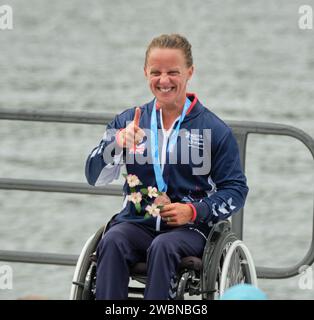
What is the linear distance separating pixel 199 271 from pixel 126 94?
14.7 metres

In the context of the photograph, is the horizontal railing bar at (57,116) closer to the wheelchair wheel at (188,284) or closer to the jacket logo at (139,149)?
the jacket logo at (139,149)

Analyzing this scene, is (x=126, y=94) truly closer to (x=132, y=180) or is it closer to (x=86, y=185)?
(x=86, y=185)

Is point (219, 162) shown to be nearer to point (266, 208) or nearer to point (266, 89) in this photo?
point (266, 208)

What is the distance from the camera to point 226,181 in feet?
17.5

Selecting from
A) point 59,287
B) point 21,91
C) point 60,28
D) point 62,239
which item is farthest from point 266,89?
point 59,287

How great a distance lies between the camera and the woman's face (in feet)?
17.2

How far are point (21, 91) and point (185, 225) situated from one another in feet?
47.4

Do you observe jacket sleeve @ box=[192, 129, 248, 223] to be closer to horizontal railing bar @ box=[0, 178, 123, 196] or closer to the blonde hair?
the blonde hair

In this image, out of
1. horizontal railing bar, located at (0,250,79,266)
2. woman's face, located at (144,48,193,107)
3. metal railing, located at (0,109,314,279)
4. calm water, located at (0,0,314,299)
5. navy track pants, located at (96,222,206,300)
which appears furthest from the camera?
calm water, located at (0,0,314,299)

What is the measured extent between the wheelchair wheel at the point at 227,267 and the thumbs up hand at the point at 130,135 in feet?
1.77

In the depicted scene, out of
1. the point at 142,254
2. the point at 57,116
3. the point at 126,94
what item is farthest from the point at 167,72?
the point at 126,94

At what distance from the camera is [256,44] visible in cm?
2528

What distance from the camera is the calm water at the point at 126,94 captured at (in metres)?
11.3

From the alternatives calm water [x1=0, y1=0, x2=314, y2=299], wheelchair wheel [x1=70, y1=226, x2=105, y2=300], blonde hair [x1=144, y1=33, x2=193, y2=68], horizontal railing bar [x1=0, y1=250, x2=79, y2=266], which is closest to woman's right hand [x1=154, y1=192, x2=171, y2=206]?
wheelchair wheel [x1=70, y1=226, x2=105, y2=300]
